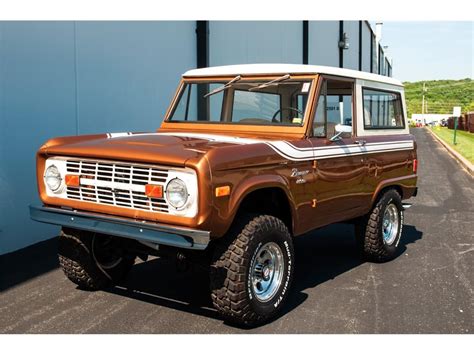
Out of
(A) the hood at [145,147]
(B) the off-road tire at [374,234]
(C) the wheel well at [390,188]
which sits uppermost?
(A) the hood at [145,147]

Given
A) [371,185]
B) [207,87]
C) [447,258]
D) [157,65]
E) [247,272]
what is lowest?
[447,258]

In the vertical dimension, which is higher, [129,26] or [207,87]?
[129,26]

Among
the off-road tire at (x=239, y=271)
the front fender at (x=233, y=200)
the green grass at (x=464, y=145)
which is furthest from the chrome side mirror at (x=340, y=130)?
the green grass at (x=464, y=145)

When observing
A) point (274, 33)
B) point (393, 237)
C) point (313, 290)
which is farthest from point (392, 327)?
point (274, 33)

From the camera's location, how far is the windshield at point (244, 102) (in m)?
5.24

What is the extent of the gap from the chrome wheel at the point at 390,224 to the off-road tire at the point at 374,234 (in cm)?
17

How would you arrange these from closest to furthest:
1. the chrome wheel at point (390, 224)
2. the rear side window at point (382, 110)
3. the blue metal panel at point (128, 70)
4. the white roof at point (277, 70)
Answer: the white roof at point (277, 70), the rear side window at point (382, 110), the chrome wheel at point (390, 224), the blue metal panel at point (128, 70)

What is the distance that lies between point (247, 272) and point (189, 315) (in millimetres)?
776

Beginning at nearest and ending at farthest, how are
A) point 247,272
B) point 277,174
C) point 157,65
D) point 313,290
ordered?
point 247,272, point 277,174, point 313,290, point 157,65

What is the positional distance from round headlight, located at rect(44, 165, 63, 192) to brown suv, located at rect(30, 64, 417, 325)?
0.01 meters

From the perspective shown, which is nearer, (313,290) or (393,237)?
(313,290)

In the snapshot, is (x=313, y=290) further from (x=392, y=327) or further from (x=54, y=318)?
(x=54, y=318)

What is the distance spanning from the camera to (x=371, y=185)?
234 inches

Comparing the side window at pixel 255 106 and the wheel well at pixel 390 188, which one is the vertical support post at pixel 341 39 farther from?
the side window at pixel 255 106
